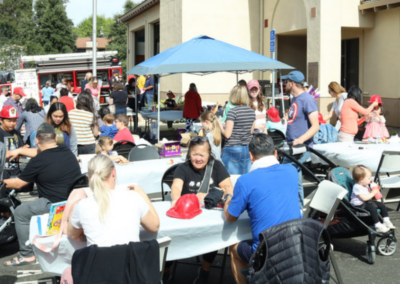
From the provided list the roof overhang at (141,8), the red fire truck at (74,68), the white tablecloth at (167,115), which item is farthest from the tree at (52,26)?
the white tablecloth at (167,115)

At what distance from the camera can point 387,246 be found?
5.55 meters

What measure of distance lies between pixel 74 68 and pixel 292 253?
856 inches

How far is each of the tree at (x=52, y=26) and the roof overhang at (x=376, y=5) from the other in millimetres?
40588

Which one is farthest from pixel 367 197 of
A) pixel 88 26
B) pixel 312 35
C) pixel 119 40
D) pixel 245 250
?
pixel 88 26

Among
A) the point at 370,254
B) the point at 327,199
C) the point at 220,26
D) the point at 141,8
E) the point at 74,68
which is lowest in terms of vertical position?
the point at 370,254

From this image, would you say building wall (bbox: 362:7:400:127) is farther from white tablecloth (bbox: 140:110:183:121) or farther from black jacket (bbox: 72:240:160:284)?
black jacket (bbox: 72:240:160:284)

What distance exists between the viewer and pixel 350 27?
1614 cm

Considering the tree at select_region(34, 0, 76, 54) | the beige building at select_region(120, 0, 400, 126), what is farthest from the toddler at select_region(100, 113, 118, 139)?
the tree at select_region(34, 0, 76, 54)

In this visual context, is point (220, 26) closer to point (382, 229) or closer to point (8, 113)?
point (8, 113)

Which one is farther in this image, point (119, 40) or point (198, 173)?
point (119, 40)

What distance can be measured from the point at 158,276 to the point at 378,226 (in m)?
2.90

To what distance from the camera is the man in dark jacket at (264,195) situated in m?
3.96

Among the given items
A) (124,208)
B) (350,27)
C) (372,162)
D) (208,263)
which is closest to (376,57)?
(350,27)

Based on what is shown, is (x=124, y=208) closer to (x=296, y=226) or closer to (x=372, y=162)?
(x=296, y=226)
